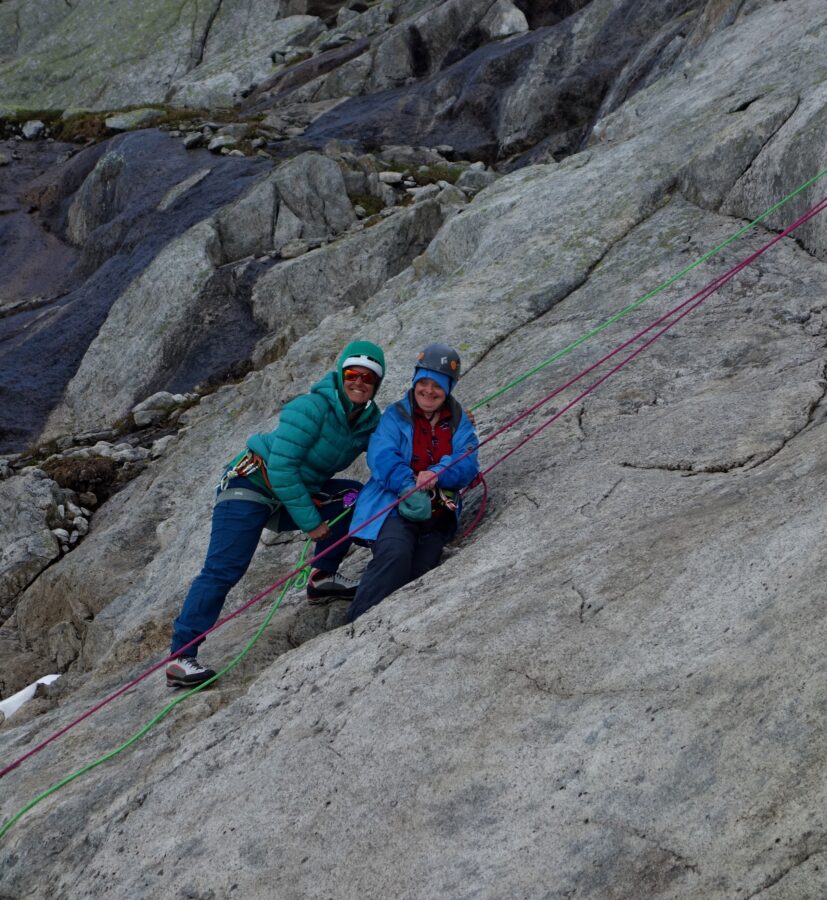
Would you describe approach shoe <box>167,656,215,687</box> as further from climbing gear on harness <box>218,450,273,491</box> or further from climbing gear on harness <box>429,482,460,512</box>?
climbing gear on harness <box>429,482,460,512</box>

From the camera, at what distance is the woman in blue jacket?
7.32m

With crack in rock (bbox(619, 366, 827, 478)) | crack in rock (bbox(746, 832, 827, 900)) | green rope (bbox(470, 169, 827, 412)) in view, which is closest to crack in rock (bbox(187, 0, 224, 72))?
green rope (bbox(470, 169, 827, 412))

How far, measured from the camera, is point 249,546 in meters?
7.95

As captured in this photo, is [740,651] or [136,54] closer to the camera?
[740,651]

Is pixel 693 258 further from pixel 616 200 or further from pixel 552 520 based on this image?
pixel 552 520

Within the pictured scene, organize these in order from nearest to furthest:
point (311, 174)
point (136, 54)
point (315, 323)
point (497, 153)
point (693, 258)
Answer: point (693, 258) → point (315, 323) → point (311, 174) → point (497, 153) → point (136, 54)

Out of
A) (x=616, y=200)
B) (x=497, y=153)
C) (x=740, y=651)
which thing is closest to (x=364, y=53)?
(x=497, y=153)

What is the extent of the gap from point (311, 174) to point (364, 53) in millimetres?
20986

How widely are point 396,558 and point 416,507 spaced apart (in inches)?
17.8

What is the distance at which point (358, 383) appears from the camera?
779 centimetres

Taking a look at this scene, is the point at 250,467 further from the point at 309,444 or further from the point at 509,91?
the point at 509,91

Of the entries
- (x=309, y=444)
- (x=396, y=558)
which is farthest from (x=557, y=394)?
(x=396, y=558)

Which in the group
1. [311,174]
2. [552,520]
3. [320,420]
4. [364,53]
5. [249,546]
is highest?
[364,53]

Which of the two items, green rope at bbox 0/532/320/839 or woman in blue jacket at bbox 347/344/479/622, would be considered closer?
green rope at bbox 0/532/320/839
